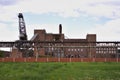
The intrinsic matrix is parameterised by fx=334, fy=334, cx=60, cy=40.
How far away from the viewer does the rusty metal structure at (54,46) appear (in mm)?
95062

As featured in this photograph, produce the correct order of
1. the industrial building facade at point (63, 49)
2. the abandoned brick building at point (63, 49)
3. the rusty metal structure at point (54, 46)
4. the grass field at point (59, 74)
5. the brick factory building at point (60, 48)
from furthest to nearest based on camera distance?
1. the brick factory building at point (60, 48)
2. the industrial building facade at point (63, 49)
3. the abandoned brick building at point (63, 49)
4. the rusty metal structure at point (54, 46)
5. the grass field at point (59, 74)

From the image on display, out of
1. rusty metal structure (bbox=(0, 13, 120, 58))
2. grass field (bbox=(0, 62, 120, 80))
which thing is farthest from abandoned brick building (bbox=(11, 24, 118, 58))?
grass field (bbox=(0, 62, 120, 80))

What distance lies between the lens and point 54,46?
302 feet

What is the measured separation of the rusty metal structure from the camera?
95.1 metres

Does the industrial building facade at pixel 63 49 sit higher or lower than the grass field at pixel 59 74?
higher

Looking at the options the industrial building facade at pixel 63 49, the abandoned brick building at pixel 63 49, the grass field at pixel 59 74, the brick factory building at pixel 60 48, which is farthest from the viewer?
the brick factory building at pixel 60 48

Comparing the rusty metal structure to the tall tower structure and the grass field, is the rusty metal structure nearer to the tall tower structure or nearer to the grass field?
the tall tower structure

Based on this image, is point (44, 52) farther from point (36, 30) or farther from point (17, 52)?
point (17, 52)

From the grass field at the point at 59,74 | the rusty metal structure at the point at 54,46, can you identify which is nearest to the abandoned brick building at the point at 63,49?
the rusty metal structure at the point at 54,46

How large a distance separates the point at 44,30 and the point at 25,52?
25693 millimetres

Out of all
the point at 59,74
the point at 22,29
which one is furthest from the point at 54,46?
the point at 59,74

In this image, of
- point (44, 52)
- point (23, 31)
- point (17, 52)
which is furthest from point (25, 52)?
point (44, 52)

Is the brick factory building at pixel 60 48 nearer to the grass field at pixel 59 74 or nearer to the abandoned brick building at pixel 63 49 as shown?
the abandoned brick building at pixel 63 49

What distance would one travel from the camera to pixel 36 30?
124250 mm
